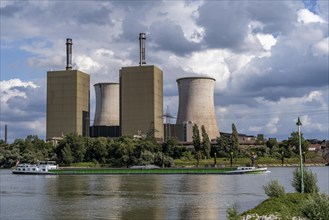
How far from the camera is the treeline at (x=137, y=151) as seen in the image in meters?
92.2

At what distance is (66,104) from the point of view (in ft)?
405

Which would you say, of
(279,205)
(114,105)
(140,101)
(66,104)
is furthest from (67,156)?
(279,205)

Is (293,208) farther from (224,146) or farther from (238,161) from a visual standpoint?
(224,146)

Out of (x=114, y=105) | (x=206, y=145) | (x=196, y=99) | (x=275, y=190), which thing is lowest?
(x=275, y=190)

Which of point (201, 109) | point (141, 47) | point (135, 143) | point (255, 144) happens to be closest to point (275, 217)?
point (201, 109)

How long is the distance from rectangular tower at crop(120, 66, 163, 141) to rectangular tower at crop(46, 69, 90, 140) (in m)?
11.5

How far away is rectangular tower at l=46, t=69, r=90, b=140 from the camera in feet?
401

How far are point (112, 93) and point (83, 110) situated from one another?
13.3 m

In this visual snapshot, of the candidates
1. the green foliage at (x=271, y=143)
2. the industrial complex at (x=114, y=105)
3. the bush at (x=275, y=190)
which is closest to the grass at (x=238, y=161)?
the green foliage at (x=271, y=143)

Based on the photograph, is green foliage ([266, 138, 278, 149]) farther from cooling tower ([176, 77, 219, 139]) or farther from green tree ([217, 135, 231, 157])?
cooling tower ([176, 77, 219, 139])

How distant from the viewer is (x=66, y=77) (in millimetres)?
124250

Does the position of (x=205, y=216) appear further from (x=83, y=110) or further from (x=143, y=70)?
(x=83, y=110)

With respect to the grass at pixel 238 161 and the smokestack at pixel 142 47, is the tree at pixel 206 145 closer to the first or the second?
the grass at pixel 238 161

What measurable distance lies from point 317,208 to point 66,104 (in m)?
115
